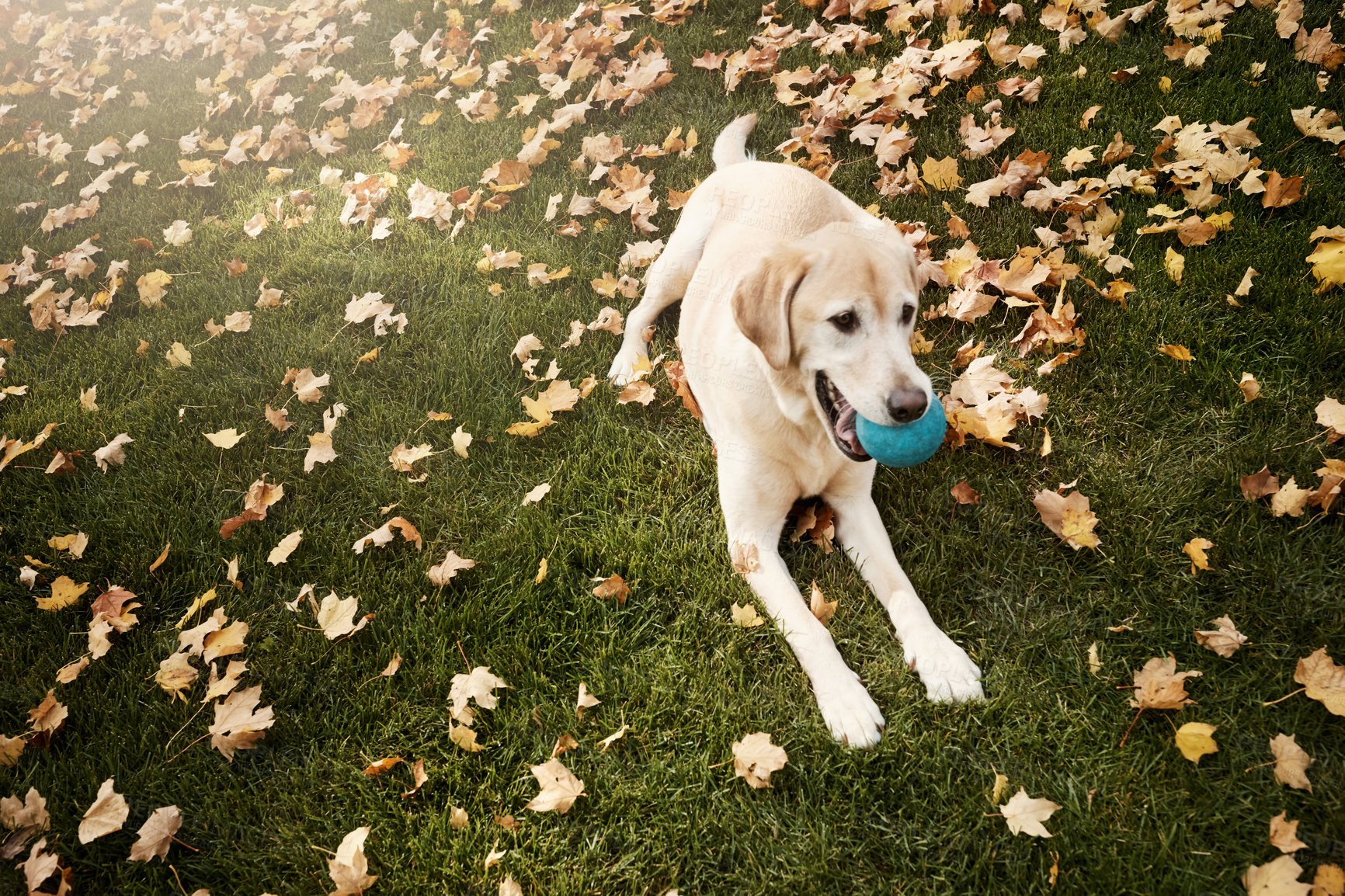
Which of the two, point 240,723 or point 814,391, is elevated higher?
point 814,391

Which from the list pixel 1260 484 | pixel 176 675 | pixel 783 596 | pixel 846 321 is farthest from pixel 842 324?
pixel 176 675

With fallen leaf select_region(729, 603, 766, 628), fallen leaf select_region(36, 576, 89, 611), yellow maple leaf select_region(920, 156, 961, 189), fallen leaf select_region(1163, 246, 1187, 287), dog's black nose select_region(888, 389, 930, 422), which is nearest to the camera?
dog's black nose select_region(888, 389, 930, 422)

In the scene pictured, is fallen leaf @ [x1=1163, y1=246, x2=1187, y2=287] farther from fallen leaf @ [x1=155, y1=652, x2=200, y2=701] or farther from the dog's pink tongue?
fallen leaf @ [x1=155, y1=652, x2=200, y2=701]

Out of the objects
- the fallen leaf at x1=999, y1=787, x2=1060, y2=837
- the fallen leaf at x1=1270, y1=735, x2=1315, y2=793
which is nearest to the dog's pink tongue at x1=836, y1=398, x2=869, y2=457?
the fallen leaf at x1=999, y1=787, x2=1060, y2=837

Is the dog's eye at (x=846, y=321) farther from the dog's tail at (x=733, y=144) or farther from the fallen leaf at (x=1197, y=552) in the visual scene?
the dog's tail at (x=733, y=144)

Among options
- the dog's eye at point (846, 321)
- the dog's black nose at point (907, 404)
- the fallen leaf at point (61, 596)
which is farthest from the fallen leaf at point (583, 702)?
the fallen leaf at point (61, 596)

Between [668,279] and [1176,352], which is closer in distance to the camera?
[1176,352]

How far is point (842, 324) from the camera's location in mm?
2443

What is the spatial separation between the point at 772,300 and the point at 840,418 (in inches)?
17.4

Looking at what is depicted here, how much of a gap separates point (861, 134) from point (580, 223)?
5.51 ft

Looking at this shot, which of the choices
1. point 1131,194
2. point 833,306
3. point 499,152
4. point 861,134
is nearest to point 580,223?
point 499,152

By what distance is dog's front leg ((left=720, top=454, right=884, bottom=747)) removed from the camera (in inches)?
91.0

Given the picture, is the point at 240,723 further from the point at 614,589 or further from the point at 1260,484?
the point at 1260,484

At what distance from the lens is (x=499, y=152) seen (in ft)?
17.1
